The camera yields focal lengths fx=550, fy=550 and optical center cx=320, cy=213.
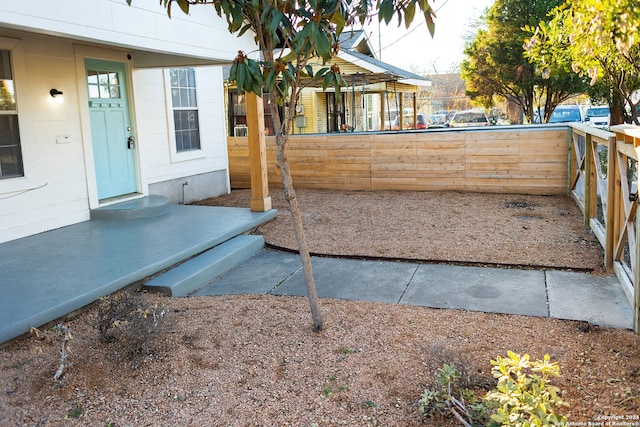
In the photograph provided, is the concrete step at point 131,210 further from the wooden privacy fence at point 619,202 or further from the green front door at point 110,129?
the wooden privacy fence at point 619,202

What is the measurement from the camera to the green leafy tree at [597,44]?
3139 mm

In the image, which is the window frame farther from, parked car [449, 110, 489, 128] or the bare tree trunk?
parked car [449, 110, 489, 128]

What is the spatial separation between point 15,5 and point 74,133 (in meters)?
2.64

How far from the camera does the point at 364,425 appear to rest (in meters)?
3.09

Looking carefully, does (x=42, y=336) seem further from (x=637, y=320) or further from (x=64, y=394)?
(x=637, y=320)

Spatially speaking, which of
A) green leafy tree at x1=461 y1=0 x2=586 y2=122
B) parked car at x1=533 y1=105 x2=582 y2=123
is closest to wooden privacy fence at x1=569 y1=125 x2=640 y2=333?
green leafy tree at x1=461 y1=0 x2=586 y2=122

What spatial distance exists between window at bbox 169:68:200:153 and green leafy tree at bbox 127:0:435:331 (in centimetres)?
602

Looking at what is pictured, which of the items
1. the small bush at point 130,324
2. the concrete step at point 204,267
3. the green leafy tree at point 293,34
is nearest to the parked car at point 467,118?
the concrete step at point 204,267

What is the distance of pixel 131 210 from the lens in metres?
7.88

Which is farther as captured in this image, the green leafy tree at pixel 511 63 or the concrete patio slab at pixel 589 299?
the green leafy tree at pixel 511 63

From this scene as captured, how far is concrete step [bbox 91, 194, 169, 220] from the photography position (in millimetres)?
7863

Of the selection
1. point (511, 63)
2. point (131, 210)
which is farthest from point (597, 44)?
point (511, 63)

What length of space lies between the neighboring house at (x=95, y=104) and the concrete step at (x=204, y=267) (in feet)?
7.85

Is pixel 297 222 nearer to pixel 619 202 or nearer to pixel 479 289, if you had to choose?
pixel 479 289
